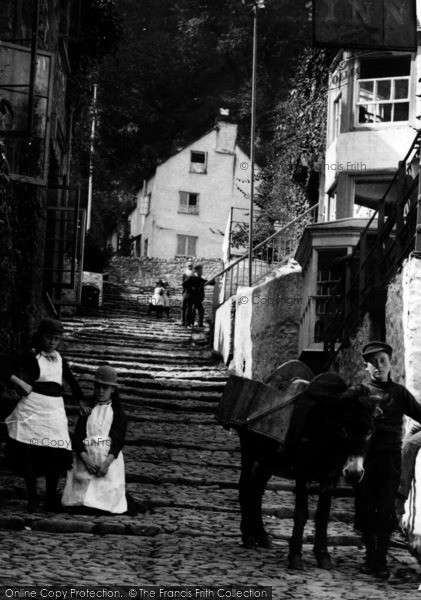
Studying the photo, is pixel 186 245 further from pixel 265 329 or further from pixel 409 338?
pixel 409 338

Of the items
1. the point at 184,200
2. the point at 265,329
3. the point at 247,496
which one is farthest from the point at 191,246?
the point at 247,496

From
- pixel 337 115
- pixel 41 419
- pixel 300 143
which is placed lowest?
pixel 41 419

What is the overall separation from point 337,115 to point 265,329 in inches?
377

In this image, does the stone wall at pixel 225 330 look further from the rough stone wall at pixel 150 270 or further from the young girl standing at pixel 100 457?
the rough stone wall at pixel 150 270

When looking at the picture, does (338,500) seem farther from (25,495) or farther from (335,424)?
(335,424)

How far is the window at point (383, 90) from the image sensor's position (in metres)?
27.8

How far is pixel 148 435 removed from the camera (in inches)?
615

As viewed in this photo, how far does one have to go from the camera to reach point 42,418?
1068 cm

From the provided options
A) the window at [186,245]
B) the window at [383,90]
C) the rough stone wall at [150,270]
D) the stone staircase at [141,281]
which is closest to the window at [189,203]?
the window at [186,245]

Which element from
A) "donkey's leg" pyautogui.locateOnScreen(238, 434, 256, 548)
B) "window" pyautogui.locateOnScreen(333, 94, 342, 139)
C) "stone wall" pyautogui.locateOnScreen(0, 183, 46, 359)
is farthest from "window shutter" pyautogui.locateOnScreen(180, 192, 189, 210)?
"donkey's leg" pyautogui.locateOnScreen(238, 434, 256, 548)

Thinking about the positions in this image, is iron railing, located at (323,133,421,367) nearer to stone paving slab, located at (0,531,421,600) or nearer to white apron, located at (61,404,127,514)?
white apron, located at (61,404,127,514)

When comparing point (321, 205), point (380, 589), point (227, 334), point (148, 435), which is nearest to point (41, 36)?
point (148, 435)

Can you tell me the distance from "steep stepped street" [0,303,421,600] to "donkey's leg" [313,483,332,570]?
0.09 metres

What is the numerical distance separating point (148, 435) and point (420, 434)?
616 centimetres
